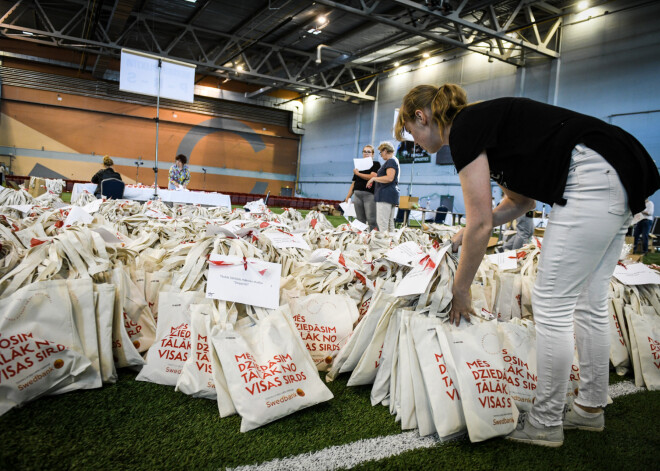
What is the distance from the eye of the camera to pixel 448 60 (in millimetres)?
14539

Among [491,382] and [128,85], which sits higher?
[128,85]

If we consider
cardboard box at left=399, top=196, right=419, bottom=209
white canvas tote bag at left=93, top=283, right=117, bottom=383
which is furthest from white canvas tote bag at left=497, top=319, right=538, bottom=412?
cardboard box at left=399, top=196, right=419, bottom=209

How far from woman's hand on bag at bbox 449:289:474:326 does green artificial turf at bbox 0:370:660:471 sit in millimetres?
416

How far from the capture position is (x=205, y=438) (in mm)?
1299

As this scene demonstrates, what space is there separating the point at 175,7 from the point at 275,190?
1121 cm

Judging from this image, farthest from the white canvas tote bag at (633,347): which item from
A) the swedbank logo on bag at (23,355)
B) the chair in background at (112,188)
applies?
the chair in background at (112,188)

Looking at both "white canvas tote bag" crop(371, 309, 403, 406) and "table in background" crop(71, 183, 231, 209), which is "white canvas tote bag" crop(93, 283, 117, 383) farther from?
"table in background" crop(71, 183, 231, 209)

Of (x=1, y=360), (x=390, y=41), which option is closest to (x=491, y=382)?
(x=1, y=360)

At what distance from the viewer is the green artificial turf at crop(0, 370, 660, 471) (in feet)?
3.89

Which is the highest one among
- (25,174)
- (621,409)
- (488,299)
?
(25,174)

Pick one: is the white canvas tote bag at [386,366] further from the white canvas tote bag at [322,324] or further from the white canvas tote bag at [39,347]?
the white canvas tote bag at [39,347]

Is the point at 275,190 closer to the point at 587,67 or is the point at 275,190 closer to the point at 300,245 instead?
the point at 587,67

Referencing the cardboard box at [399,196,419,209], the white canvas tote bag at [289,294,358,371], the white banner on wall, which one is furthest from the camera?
the cardboard box at [399,196,419,209]

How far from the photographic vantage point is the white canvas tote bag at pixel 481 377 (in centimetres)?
135
